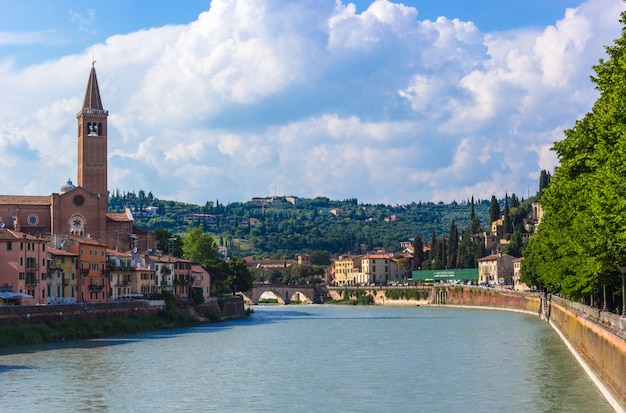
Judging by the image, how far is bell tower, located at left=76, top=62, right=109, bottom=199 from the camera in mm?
123125

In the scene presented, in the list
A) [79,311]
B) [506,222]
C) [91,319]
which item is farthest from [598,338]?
[506,222]

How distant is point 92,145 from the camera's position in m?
124

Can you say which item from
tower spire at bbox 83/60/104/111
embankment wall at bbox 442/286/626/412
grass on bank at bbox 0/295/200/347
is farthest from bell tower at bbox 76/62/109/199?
embankment wall at bbox 442/286/626/412

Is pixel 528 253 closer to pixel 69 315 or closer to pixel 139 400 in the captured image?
pixel 69 315

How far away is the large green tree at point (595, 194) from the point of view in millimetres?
31719

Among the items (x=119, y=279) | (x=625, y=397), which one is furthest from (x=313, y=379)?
(x=119, y=279)

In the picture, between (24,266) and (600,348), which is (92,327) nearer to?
(24,266)

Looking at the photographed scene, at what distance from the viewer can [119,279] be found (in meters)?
92.6

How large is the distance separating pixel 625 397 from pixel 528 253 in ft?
268

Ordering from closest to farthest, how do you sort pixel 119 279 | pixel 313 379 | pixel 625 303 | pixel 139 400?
pixel 139 400, pixel 625 303, pixel 313 379, pixel 119 279

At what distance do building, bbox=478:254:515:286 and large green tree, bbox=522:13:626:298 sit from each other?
103 m

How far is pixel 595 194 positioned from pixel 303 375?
1742 cm

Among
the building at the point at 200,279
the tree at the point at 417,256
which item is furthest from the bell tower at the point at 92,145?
the tree at the point at 417,256

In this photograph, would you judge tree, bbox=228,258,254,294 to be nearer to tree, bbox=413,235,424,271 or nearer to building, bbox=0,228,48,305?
building, bbox=0,228,48,305
